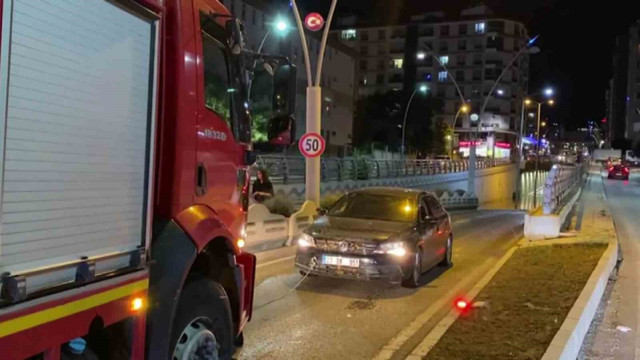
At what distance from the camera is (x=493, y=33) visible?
11356 centimetres

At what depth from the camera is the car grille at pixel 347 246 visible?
905 centimetres

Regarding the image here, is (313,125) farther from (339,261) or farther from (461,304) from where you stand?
(461,304)

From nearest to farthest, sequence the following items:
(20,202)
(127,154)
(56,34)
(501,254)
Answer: (20,202)
(56,34)
(127,154)
(501,254)

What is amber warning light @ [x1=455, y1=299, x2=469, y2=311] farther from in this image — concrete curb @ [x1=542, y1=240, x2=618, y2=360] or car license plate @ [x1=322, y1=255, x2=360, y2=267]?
car license plate @ [x1=322, y1=255, x2=360, y2=267]

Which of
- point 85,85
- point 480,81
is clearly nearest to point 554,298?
point 85,85

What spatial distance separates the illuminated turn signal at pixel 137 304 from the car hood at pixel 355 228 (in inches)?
228

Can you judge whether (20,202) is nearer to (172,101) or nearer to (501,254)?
(172,101)

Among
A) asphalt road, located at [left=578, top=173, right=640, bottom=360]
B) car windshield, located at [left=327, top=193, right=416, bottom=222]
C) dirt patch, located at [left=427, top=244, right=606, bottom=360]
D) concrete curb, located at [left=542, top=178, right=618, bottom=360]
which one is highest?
car windshield, located at [left=327, top=193, right=416, bottom=222]

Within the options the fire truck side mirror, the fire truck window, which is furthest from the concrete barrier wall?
the fire truck window

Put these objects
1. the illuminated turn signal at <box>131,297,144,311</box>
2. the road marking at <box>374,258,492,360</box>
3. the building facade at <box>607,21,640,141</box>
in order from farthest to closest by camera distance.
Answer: the building facade at <box>607,21,640,141</box> < the road marking at <box>374,258,492,360</box> < the illuminated turn signal at <box>131,297,144,311</box>

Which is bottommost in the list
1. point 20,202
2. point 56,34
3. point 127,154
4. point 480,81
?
point 20,202

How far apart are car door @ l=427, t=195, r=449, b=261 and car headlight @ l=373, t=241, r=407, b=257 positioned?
1.69 metres

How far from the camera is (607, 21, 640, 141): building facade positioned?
452ft

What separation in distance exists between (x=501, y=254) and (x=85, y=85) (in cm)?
1253
